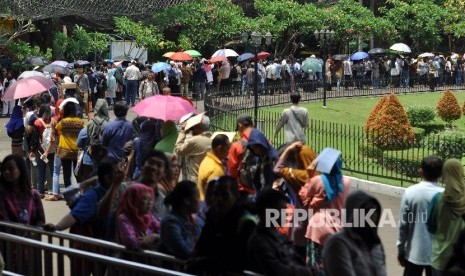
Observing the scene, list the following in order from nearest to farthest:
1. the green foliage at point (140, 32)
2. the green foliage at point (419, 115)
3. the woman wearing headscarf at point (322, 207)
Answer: the woman wearing headscarf at point (322, 207)
the green foliage at point (419, 115)
the green foliage at point (140, 32)

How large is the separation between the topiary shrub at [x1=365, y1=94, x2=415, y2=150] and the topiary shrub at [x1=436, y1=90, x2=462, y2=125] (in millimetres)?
6037

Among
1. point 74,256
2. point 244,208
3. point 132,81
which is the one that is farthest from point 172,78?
point 244,208

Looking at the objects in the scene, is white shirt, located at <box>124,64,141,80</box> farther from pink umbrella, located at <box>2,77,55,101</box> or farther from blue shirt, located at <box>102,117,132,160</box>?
blue shirt, located at <box>102,117,132,160</box>

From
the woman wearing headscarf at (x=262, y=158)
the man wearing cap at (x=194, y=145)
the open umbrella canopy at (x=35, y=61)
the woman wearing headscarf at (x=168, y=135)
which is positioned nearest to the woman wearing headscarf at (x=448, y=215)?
the woman wearing headscarf at (x=262, y=158)

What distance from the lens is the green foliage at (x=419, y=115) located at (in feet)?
90.5

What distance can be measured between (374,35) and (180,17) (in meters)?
10.6

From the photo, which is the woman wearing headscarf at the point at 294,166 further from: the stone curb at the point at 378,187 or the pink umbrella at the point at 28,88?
the stone curb at the point at 378,187

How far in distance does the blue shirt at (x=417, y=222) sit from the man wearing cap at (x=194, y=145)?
12.5ft

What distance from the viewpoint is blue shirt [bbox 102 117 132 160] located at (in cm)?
1397

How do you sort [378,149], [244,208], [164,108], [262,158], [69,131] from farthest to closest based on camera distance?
1. [378,149]
2. [69,131]
3. [164,108]
4. [262,158]
5. [244,208]

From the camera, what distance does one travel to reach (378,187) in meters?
18.0

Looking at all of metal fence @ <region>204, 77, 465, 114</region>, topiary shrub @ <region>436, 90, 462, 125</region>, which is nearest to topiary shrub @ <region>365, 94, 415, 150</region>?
topiary shrub @ <region>436, 90, 462, 125</region>

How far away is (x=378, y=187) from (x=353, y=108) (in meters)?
16.8

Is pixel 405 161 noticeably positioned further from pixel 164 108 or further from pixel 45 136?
pixel 164 108
